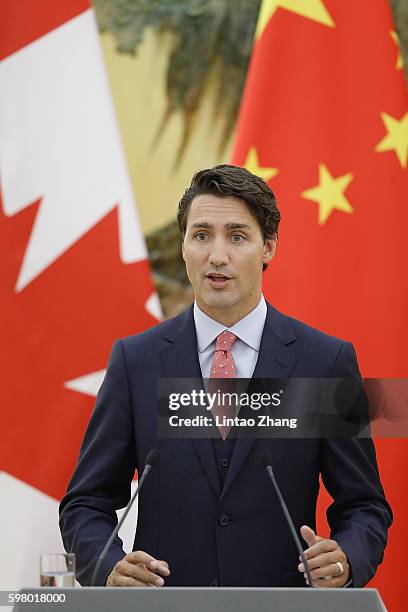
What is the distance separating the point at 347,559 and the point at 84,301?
1543mm

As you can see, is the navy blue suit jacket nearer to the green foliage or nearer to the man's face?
the man's face

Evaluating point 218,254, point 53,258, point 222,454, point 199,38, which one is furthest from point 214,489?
point 199,38

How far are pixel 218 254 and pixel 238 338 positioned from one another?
22cm

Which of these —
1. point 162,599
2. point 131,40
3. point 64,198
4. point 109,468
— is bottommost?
point 162,599

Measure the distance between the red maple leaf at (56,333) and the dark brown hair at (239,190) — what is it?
36.6 inches

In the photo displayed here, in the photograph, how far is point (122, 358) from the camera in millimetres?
2336

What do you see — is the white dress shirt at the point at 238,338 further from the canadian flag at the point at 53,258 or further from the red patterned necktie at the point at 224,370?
the canadian flag at the point at 53,258

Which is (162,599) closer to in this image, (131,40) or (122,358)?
(122,358)

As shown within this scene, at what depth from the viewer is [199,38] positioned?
4.42m

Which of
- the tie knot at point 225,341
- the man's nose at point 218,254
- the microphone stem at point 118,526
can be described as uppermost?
the man's nose at point 218,254

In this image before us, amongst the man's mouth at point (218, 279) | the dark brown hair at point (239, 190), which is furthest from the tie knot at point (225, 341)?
the dark brown hair at point (239, 190)

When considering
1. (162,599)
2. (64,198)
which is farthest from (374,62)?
(162,599)

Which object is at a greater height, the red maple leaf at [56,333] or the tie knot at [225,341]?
the red maple leaf at [56,333]

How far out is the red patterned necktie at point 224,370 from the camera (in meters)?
2.20
